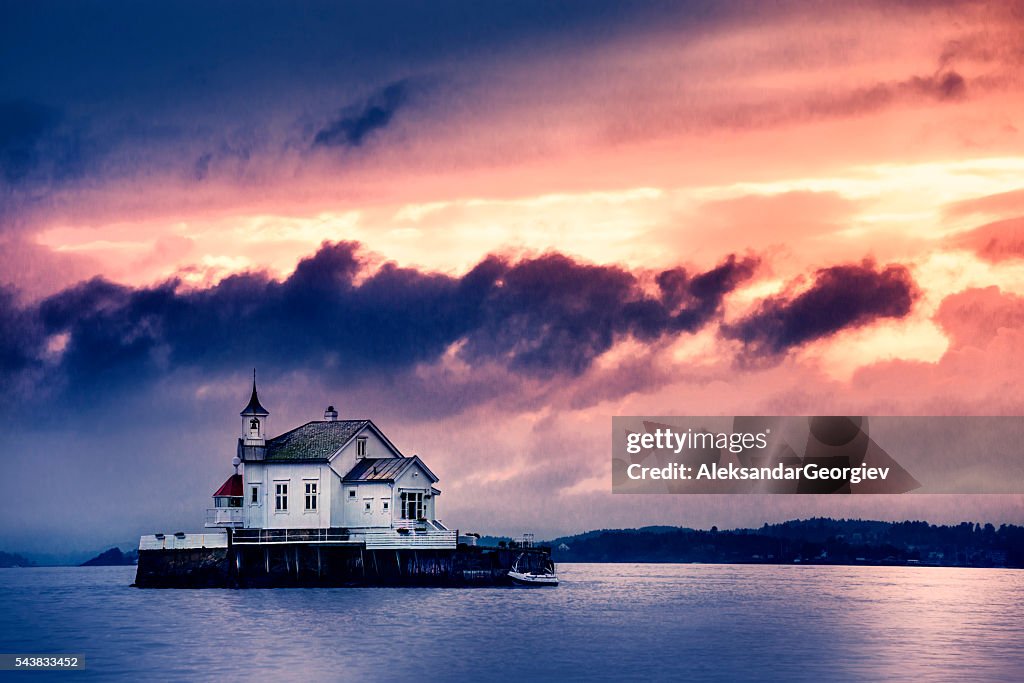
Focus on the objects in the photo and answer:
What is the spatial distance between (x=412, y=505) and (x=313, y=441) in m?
7.47

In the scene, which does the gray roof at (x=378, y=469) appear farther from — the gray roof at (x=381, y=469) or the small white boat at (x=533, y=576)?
the small white boat at (x=533, y=576)

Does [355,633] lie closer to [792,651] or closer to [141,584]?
[792,651]

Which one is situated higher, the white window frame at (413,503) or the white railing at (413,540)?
the white window frame at (413,503)

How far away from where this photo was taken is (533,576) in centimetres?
9250

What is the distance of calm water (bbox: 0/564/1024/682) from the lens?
52.3 metres

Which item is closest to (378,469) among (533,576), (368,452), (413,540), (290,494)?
(368,452)

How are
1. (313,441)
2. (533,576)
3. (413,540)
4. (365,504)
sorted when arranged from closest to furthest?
(413,540), (365,504), (313,441), (533,576)

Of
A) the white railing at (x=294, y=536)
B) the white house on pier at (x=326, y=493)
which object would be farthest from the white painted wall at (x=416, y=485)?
the white railing at (x=294, y=536)

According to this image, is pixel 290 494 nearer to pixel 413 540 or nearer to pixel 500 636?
pixel 413 540

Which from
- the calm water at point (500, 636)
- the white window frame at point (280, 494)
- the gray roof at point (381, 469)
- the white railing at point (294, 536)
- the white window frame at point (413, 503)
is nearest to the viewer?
the calm water at point (500, 636)

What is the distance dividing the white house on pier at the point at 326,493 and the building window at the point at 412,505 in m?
0.06

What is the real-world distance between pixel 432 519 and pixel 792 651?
116 ft

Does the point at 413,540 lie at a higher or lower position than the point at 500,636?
higher

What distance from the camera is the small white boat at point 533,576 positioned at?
297 ft
